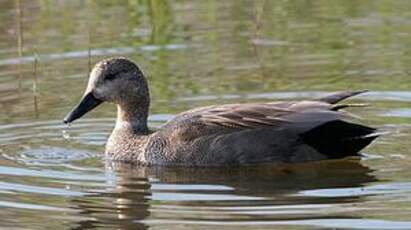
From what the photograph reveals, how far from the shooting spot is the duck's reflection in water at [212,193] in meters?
9.38

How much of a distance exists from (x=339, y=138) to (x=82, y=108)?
6.86ft

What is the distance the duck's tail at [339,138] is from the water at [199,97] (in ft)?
0.37

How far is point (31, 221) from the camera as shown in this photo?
9383 millimetres

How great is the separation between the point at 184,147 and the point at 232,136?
39cm

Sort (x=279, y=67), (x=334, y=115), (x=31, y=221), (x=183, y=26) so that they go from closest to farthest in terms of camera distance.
→ 1. (x=31, y=221)
2. (x=334, y=115)
3. (x=279, y=67)
4. (x=183, y=26)

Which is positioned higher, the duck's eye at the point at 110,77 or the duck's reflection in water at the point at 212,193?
the duck's eye at the point at 110,77

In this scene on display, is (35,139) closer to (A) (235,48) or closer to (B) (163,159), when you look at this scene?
(B) (163,159)

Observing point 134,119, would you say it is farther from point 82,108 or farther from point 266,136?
point 266,136

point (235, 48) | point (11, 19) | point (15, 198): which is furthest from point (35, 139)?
point (11, 19)

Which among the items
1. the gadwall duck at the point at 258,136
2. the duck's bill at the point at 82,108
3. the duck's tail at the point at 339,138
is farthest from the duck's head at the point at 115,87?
the duck's tail at the point at 339,138

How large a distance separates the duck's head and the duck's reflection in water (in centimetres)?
63

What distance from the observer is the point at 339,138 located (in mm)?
11195

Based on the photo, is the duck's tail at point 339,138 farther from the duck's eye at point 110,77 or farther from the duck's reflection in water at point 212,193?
the duck's eye at point 110,77

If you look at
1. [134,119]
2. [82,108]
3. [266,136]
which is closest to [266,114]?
[266,136]
